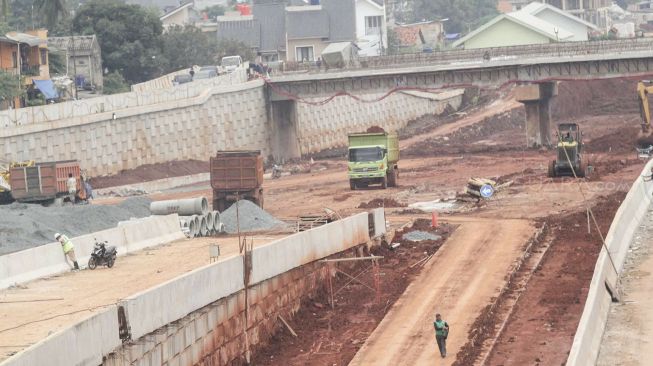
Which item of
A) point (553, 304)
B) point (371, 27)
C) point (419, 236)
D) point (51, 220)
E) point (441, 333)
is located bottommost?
point (553, 304)

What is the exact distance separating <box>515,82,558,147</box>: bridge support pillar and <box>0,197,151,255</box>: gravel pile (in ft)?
157

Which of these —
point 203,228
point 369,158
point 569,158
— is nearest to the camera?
point 203,228

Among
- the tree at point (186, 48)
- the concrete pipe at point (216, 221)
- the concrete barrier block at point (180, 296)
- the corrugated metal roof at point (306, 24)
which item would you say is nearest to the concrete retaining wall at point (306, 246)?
the concrete barrier block at point (180, 296)

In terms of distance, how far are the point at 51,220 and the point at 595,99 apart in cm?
8958

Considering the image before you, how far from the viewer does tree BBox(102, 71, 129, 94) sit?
10889 cm

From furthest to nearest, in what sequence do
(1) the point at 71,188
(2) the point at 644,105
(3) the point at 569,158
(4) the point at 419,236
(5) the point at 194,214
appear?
(2) the point at 644,105, (3) the point at 569,158, (1) the point at 71,188, (5) the point at 194,214, (4) the point at 419,236

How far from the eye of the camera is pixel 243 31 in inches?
6122

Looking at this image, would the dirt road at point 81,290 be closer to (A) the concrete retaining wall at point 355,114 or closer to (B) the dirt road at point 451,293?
(B) the dirt road at point 451,293

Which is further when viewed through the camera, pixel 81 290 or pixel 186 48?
pixel 186 48

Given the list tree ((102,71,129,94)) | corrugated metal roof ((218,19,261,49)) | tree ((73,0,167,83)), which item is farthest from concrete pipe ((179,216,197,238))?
corrugated metal roof ((218,19,261,49))

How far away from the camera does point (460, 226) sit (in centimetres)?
5519

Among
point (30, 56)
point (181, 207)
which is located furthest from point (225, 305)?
point (30, 56)

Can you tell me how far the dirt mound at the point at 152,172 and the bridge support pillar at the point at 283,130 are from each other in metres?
11.6

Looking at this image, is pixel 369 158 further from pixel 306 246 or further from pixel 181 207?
pixel 306 246
